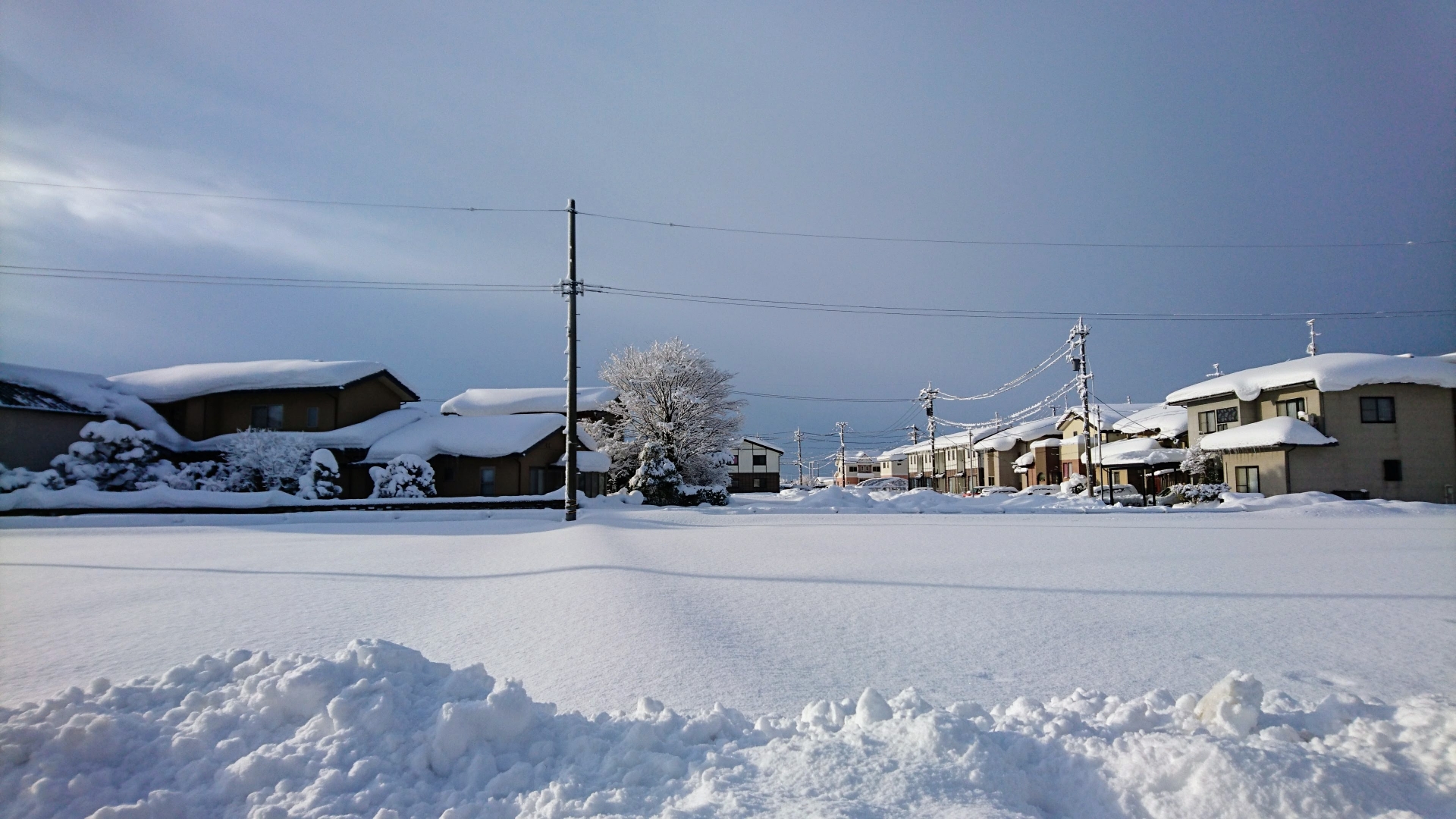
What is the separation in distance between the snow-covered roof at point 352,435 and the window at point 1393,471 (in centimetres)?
4347

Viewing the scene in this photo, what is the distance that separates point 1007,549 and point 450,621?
809 cm

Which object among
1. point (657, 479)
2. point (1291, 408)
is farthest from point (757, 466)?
point (1291, 408)

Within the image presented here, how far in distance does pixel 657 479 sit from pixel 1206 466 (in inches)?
1051

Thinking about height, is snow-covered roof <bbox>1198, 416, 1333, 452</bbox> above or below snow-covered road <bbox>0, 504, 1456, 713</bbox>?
above

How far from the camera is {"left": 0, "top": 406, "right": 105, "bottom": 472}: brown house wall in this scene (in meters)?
25.1

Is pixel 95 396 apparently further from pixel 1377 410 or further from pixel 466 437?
pixel 1377 410

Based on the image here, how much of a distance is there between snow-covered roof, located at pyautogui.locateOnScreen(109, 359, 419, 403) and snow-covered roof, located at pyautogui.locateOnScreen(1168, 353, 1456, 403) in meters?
42.0

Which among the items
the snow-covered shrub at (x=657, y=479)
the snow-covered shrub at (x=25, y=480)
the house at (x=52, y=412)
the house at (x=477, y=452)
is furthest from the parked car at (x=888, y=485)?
the snow-covered shrub at (x=25, y=480)

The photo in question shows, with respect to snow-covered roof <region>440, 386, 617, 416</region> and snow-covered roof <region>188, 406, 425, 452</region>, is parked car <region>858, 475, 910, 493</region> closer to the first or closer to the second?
snow-covered roof <region>440, 386, 617, 416</region>

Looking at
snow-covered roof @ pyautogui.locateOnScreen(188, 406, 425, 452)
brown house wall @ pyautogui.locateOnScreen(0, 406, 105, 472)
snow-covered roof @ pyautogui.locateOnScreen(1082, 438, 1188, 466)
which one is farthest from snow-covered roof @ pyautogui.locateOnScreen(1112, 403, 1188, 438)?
brown house wall @ pyautogui.locateOnScreen(0, 406, 105, 472)

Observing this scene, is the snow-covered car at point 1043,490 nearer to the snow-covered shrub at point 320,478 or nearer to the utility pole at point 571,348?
the utility pole at point 571,348

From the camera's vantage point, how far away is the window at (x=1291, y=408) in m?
32.2

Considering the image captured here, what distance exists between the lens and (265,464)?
26.3 metres

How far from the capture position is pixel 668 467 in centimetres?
3300
